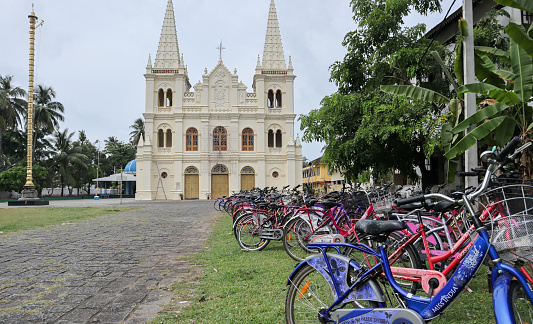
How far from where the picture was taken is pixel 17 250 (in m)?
6.99

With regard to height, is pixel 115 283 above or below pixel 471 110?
below

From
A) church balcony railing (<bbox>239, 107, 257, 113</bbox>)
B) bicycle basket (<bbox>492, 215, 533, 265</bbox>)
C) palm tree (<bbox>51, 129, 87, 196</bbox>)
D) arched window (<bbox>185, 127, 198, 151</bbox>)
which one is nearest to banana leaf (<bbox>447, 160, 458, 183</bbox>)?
bicycle basket (<bbox>492, 215, 533, 265</bbox>)

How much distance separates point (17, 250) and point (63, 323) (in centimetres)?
466

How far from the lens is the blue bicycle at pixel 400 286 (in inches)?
77.3

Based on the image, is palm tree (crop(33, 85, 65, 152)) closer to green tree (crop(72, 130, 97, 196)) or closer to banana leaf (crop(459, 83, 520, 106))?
green tree (crop(72, 130, 97, 196))

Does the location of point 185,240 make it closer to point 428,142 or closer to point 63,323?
point 63,323

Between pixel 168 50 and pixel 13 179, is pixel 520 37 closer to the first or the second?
pixel 168 50

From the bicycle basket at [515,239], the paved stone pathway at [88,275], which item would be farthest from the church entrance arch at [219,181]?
the bicycle basket at [515,239]

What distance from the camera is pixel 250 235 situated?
695 centimetres

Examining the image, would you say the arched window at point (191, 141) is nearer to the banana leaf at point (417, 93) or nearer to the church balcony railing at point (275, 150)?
the church balcony railing at point (275, 150)

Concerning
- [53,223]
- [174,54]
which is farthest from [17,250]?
[174,54]

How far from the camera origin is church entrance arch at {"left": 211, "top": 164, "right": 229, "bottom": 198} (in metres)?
37.0

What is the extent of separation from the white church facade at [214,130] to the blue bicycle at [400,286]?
33.8 metres

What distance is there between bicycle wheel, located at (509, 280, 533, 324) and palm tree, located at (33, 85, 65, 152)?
4971 centimetres
